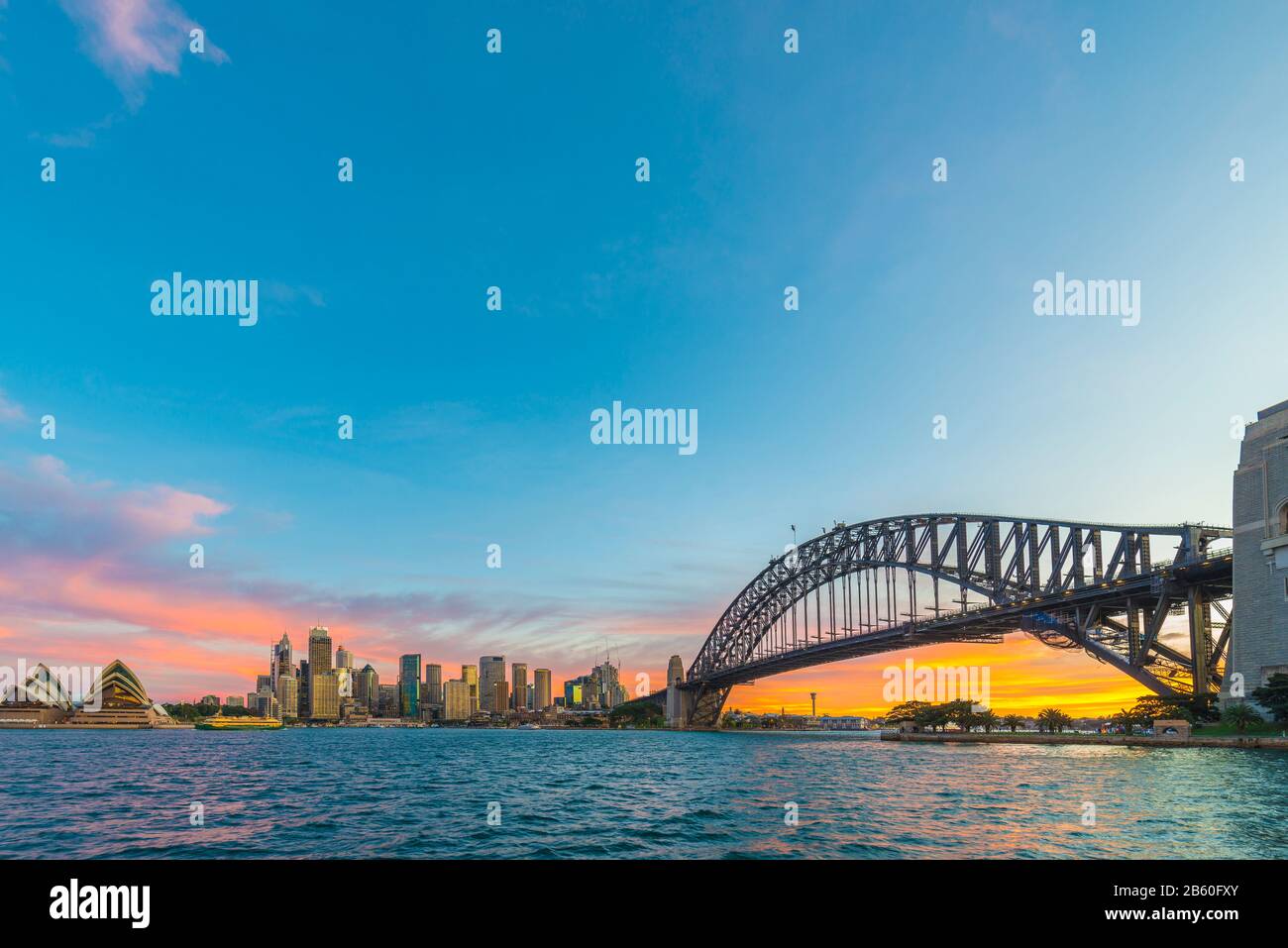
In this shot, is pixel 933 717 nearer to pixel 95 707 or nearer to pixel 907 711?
pixel 907 711

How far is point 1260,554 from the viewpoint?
58.2 metres

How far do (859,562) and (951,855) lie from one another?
11017 centimetres

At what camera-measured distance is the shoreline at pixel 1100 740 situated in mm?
54531

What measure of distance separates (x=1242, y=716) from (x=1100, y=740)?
26.6 meters

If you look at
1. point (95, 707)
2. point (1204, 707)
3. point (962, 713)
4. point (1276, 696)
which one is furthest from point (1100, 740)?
point (95, 707)

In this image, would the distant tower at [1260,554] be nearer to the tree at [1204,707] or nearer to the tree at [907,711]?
the tree at [1204,707]

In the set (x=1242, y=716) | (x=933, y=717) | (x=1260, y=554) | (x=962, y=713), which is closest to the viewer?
(x=1242, y=716)

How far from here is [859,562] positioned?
127m

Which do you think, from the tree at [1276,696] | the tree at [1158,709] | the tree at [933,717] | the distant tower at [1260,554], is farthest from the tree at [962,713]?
the tree at [1276,696]

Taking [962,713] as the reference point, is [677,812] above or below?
above

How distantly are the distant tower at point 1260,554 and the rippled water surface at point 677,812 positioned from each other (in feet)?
27.1

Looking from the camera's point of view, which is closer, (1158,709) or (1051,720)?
(1158,709)
